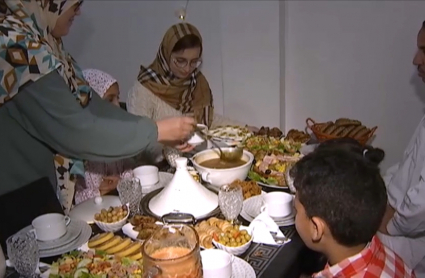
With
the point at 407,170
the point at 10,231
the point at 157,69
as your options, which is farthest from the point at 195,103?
the point at 10,231

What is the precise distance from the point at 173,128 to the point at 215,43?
5.36ft

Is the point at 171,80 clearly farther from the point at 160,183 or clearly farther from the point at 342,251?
the point at 342,251

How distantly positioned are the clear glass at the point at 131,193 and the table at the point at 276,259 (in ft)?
0.96

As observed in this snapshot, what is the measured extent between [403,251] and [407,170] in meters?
0.33

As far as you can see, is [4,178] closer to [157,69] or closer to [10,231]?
[10,231]

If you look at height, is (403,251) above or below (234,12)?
below

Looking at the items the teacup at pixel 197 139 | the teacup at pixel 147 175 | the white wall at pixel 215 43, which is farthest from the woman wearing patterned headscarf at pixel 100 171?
the white wall at pixel 215 43

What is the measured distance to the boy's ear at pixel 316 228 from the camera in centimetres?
121

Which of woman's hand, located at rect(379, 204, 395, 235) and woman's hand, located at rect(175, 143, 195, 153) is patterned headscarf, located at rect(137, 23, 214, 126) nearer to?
woman's hand, located at rect(175, 143, 195, 153)

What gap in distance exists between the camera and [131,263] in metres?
1.25

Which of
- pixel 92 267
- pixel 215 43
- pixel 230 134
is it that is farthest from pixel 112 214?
pixel 215 43

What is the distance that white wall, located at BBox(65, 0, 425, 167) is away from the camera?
9.95 ft

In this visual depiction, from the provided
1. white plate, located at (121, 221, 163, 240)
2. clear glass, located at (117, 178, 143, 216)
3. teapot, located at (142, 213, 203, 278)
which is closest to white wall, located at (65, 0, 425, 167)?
clear glass, located at (117, 178, 143, 216)

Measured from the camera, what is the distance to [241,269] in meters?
1.23
